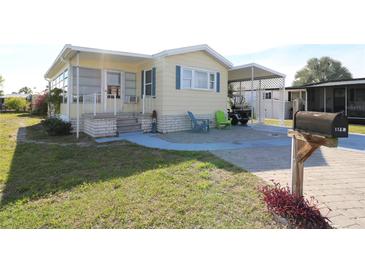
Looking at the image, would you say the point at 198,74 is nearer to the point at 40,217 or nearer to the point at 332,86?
the point at 40,217

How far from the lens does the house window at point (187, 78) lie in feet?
38.5

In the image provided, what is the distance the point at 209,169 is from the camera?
5.23 m

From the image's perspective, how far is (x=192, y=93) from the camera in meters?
12.0

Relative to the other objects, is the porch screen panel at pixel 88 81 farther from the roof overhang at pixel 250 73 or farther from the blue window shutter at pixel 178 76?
the roof overhang at pixel 250 73

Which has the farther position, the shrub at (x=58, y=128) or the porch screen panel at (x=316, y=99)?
the porch screen panel at (x=316, y=99)

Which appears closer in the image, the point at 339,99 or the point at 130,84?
the point at 130,84

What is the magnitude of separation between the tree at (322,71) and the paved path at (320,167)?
34.0 m

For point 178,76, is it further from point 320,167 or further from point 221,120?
point 320,167

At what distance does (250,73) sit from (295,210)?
13.1 metres

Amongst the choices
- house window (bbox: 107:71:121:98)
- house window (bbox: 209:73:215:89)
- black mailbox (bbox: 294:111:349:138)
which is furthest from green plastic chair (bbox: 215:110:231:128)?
black mailbox (bbox: 294:111:349:138)

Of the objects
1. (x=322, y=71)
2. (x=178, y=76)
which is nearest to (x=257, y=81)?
(x=178, y=76)

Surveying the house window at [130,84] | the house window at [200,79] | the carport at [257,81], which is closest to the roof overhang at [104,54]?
the house window at [130,84]
